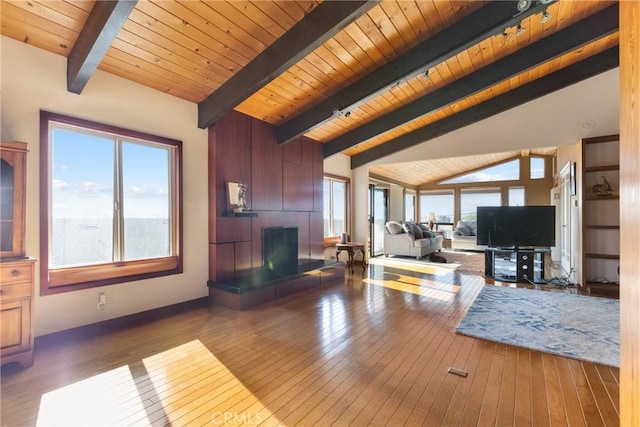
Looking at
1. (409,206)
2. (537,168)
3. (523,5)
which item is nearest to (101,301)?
(523,5)

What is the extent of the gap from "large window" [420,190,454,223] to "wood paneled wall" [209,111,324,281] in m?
7.24

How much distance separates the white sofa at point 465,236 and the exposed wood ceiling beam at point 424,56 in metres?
7.46

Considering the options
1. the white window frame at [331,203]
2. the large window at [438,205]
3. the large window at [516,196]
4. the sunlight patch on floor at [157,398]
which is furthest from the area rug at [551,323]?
the large window at [438,205]

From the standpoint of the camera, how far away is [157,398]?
6.46 feet

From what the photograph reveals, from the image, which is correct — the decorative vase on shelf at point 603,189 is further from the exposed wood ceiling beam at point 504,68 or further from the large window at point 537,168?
the large window at point 537,168

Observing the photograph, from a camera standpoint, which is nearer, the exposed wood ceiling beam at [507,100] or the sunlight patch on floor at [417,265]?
the exposed wood ceiling beam at [507,100]

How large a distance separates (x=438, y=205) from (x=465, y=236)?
2.22 metres

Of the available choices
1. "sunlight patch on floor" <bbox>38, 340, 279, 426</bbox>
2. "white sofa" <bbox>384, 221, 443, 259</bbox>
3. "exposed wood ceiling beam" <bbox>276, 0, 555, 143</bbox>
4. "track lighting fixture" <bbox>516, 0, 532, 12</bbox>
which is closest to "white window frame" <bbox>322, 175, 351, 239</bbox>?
"white sofa" <bbox>384, 221, 443, 259</bbox>

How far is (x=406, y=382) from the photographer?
218 centimetres

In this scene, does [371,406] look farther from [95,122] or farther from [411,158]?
[411,158]

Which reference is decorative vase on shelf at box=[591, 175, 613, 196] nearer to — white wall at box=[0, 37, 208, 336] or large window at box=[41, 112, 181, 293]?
white wall at box=[0, 37, 208, 336]

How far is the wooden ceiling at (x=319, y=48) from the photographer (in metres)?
2.51

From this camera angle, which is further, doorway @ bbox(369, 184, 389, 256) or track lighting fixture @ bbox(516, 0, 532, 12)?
doorway @ bbox(369, 184, 389, 256)

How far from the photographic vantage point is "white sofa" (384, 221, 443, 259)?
8039 millimetres
